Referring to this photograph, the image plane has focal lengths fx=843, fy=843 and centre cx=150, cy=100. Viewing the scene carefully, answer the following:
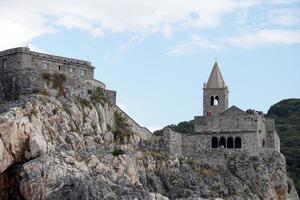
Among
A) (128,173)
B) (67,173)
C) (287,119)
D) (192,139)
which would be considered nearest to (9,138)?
(67,173)

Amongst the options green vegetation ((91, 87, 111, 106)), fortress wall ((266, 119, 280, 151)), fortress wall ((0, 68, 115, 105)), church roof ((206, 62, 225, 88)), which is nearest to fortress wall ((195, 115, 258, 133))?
fortress wall ((266, 119, 280, 151))

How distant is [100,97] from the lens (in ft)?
290

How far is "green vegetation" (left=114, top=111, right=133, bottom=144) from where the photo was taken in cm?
8712

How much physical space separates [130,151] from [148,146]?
20.7ft

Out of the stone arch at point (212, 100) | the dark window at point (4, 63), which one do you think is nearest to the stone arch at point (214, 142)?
the stone arch at point (212, 100)

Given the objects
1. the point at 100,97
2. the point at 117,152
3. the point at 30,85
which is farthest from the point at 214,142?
the point at 30,85

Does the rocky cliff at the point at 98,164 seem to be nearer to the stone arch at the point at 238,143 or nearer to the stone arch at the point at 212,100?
the stone arch at the point at 238,143

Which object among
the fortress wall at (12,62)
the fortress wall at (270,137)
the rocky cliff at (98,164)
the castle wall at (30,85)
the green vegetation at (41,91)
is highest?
the fortress wall at (12,62)

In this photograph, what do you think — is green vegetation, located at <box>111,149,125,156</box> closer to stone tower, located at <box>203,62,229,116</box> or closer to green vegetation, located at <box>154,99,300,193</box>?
stone tower, located at <box>203,62,229,116</box>

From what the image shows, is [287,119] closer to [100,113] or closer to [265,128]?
[265,128]

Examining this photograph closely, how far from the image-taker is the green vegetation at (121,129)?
87.1m

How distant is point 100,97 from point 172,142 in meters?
9.28

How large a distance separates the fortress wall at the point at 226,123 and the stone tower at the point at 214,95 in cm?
429

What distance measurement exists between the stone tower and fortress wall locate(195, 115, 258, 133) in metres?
4.29
